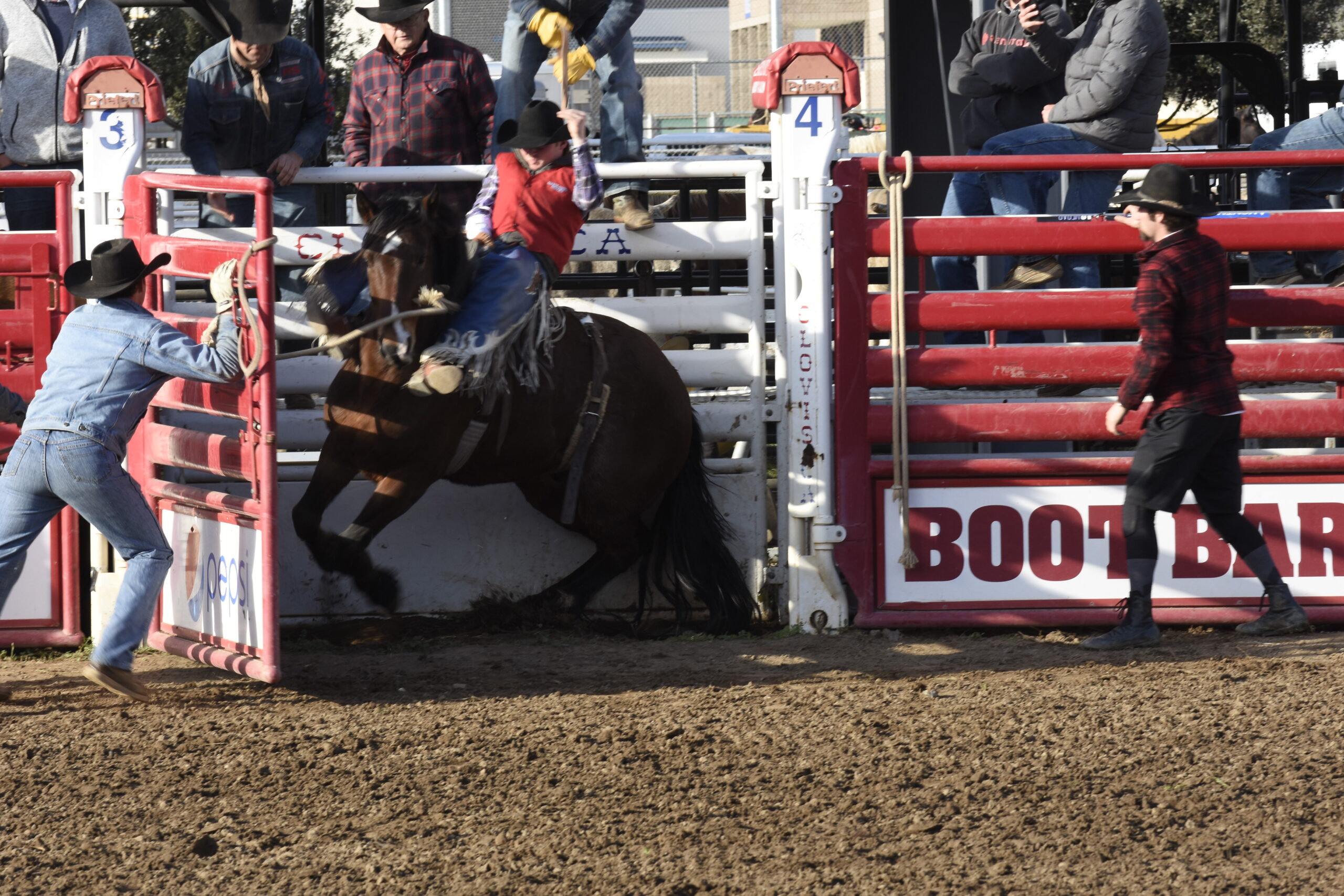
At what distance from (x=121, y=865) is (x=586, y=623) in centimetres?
279

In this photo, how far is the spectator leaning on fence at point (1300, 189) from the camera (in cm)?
703

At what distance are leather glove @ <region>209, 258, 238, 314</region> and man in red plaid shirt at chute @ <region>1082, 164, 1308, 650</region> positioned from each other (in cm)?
318

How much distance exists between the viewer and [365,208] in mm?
5391

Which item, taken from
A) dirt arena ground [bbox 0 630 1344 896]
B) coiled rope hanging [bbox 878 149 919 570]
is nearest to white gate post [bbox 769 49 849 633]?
coiled rope hanging [bbox 878 149 919 570]

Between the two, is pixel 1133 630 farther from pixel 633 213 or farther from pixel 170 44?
pixel 170 44

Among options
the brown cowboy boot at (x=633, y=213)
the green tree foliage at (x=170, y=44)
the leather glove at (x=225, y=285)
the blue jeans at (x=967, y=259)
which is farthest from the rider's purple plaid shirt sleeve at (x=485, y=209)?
the green tree foliage at (x=170, y=44)

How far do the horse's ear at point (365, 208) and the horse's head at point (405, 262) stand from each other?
48 mm

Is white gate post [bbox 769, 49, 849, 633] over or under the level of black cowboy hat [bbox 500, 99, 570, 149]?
under

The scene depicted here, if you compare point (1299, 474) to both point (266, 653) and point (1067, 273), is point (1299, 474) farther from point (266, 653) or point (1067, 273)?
point (266, 653)

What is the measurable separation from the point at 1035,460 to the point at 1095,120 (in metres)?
1.62

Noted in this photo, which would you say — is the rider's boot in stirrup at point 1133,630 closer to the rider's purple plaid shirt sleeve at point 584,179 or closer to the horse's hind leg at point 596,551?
the horse's hind leg at point 596,551

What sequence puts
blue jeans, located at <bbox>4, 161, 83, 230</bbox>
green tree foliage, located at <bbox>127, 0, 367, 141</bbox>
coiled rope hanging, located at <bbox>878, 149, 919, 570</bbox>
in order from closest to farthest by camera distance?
coiled rope hanging, located at <bbox>878, 149, 919, 570</bbox>
blue jeans, located at <bbox>4, 161, 83, 230</bbox>
green tree foliage, located at <bbox>127, 0, 367, 141</bbox>

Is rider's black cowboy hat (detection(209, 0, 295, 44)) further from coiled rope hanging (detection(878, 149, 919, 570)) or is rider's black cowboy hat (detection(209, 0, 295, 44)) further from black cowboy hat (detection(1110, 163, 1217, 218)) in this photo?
black cowboy hat (detection(1110, 163, 1217, 218))

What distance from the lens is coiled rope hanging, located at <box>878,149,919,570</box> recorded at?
5848 mm
